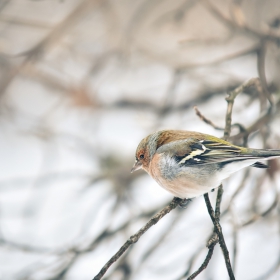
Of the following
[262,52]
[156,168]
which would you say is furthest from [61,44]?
[156,168]

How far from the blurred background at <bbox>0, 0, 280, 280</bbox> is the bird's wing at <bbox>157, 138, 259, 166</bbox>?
1.43 feet

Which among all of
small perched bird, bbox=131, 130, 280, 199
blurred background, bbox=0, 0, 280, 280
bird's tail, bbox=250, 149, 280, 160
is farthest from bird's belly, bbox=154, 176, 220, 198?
blurred background, bbox=0, 0, 280, 280

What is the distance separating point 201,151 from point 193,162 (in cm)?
6

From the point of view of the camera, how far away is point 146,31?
15.5 ft

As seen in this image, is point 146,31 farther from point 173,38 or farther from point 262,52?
point 262,52

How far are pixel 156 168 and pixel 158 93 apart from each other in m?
2.69

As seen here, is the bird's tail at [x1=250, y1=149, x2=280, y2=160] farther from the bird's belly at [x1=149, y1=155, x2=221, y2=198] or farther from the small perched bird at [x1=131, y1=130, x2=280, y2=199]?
the bird's belly at [x1=149, y1=155, x2=221, y2=198]

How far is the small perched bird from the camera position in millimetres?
1701

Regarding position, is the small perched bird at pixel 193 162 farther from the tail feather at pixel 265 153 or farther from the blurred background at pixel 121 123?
the blurred background at pixel 121 123

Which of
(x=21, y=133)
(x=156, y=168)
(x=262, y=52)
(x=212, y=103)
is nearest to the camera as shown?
(x=156, y=168)

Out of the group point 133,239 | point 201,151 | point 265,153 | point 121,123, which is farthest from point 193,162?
point 121,123

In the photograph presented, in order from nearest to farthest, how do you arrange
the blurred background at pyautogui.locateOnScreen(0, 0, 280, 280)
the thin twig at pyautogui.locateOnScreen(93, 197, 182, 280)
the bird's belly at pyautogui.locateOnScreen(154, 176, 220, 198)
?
1. the thin twig at pyautogui.locateOnScreen(93, 197, 182, 280)
2. the bird's belly at pyautogui.locateOnScreen(154, 176, 220, 198)
3. the blurred background at pyautogui.locateOnScreen(0, 0, 280, 280)

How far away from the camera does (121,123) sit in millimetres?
4441

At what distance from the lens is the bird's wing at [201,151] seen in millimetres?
1715
